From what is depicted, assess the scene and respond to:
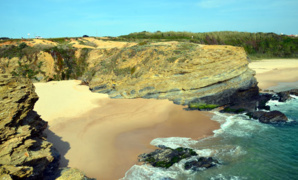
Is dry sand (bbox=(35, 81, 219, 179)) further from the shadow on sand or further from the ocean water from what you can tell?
the ocean water

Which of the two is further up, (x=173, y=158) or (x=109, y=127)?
(x=109, y=127)

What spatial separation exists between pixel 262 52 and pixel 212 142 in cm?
6802

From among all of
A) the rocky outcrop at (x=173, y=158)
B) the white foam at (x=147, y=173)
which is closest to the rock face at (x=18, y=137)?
the white foam at (x=147, y=173)

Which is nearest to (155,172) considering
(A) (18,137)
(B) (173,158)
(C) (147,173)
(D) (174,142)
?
(C) (147,173)

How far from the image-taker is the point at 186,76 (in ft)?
76.0

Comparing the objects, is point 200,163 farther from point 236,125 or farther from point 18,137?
point 18,137

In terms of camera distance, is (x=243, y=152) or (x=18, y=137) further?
(x=243, y=152)

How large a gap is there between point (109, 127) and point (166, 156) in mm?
6527

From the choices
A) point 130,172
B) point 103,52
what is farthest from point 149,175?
point 103,52

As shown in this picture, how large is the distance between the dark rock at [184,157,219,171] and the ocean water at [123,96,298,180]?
28 centimetres

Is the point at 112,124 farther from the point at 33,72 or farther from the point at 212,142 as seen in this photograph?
the point at 33,72

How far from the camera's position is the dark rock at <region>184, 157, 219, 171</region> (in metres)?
11.9

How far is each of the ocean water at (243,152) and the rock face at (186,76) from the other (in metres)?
4.25

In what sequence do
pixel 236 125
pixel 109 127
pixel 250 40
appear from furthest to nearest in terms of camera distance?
1. pixel 250 40
2. pixel 236 125
3. pixel 109 127
